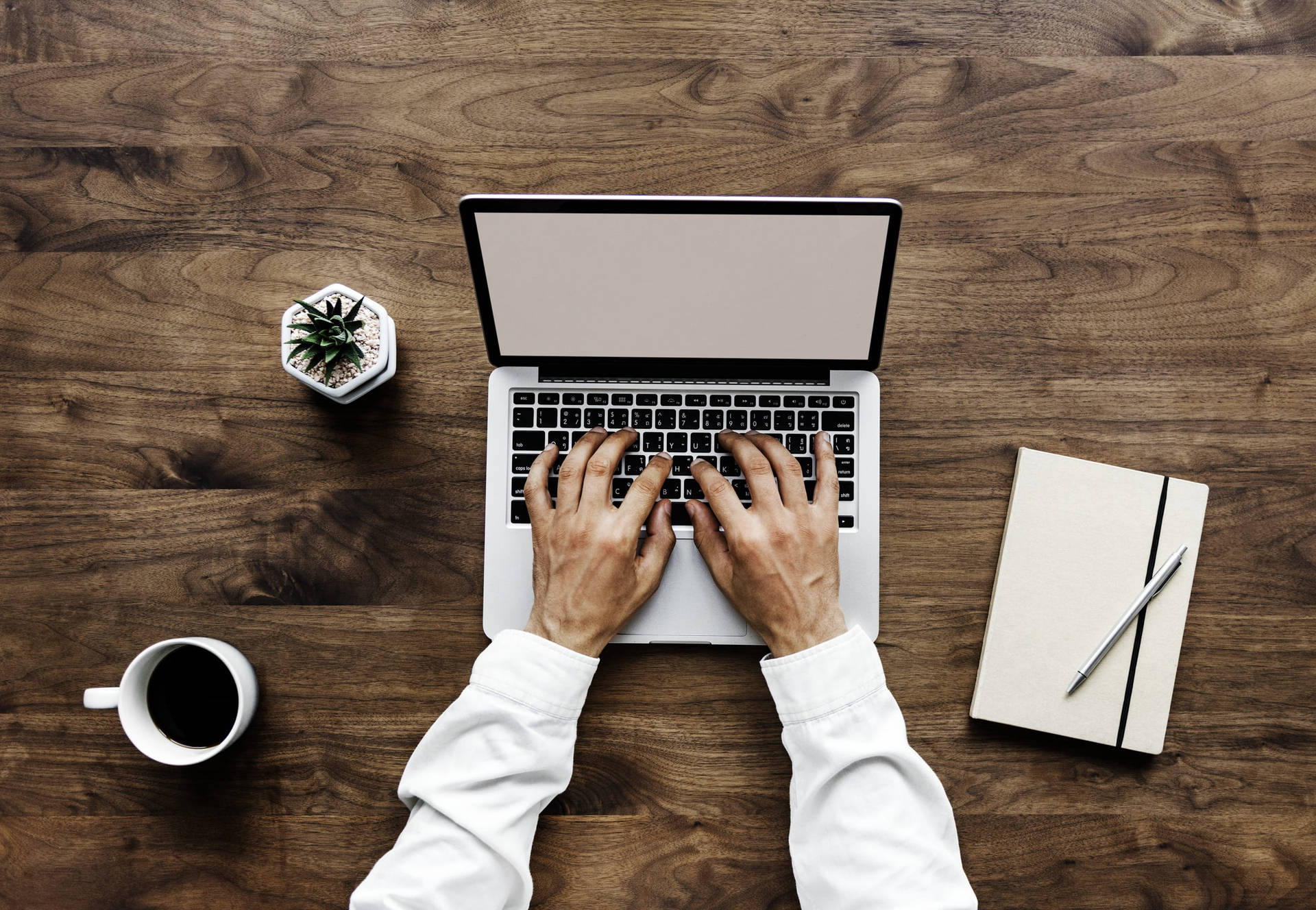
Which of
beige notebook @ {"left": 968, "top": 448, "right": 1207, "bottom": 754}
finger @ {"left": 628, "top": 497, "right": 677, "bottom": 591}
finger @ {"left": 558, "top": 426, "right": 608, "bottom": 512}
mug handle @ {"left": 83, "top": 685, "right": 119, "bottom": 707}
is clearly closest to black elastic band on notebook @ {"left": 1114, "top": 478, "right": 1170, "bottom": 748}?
beige notebook @ {"left": 968, "top": 448, "right": 1207, "bottom": 754}

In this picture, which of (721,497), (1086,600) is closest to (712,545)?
(721,497)

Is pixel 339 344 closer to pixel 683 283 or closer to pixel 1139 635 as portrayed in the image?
pixel 683 283

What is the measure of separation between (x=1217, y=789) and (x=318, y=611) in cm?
95

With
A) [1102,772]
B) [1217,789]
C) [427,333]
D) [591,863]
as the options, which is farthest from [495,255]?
[1217,789]

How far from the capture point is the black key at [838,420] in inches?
33.0

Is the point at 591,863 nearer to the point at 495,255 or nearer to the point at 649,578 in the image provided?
the point at 649,578

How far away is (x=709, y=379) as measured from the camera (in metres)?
0.84

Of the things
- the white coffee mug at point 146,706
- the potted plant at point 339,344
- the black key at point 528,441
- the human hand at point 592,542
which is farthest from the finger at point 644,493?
the white coffee mug at point 146,706

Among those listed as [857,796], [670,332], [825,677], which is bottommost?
[857,796]

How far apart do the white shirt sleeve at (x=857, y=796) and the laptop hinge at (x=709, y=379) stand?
0.26m

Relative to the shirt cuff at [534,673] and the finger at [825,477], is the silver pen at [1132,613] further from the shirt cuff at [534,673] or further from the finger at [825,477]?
the shirt cuff at [534,673]

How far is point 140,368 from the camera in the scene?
2.92 feet

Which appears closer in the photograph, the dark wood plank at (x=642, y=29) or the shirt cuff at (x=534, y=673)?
the shirt cuff at (x=534, y=673)

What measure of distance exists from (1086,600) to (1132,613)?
0.15 feet
